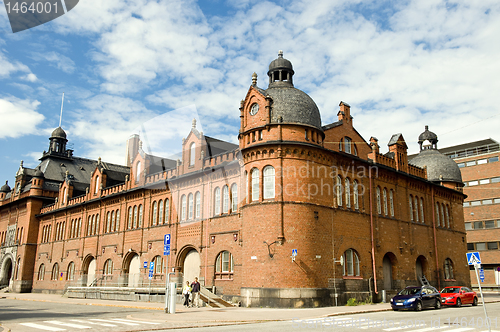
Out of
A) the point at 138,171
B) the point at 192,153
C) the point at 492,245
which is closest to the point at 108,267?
the point at 138,171

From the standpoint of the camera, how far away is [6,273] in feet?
200

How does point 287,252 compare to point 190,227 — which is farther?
point 190,227

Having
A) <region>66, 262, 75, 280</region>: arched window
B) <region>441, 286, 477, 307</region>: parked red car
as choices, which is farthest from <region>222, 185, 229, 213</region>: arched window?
<region>66, 262, 75, 280</region>: arched window

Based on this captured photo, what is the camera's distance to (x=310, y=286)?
26.0 meters

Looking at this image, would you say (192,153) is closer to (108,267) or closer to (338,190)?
(338,190)

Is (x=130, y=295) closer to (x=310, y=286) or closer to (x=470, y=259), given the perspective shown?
(x=310, y=286)

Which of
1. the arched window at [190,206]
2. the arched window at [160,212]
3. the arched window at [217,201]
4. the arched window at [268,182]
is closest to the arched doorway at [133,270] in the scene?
the arched window at [160,212]

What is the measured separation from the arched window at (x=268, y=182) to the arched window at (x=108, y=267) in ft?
76.2

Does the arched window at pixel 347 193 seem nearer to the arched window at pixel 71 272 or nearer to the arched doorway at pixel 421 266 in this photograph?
the arched doorway at pixel 421 266

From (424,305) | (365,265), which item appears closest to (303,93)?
(365,265)

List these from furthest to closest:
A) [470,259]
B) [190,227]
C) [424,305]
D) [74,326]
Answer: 1. [190,227]
2. [424,305]
3. [470,259]
4. [74,326]

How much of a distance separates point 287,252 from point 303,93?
38.0 feet

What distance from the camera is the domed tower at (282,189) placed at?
2612 centimetres

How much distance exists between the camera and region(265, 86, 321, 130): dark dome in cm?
2834
